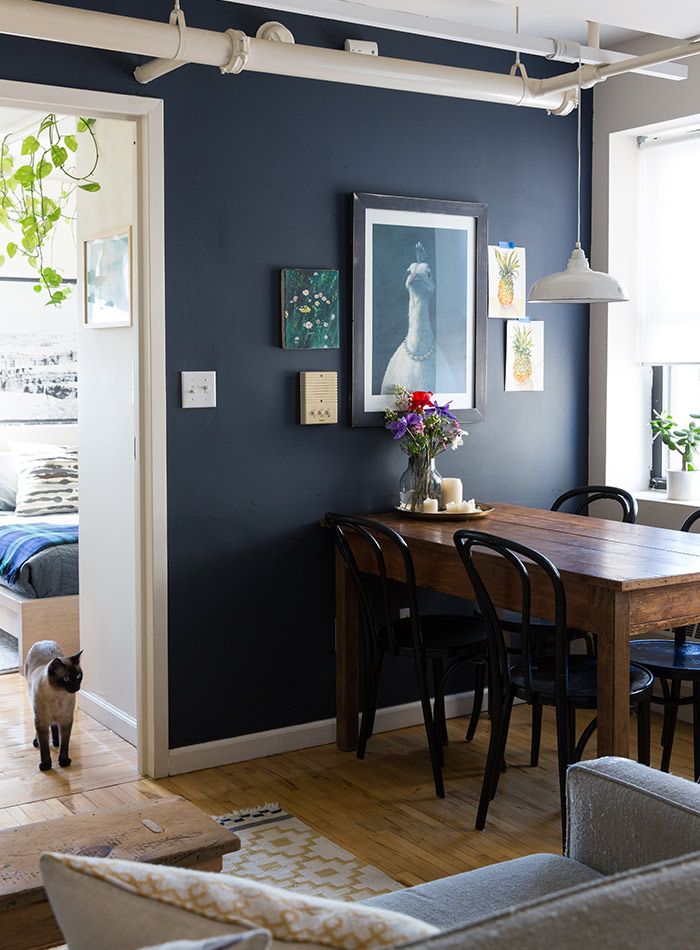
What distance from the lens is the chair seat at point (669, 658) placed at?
12.0 ft

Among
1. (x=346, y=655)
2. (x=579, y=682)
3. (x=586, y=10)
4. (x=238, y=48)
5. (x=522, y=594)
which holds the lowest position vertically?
(x=346, y=655)

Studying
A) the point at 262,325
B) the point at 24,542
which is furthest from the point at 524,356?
the point at 24,542

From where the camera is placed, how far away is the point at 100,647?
468 cm

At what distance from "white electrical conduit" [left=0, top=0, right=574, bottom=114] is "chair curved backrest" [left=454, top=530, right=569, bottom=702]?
1381mm

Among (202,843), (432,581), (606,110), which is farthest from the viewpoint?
(606,110)

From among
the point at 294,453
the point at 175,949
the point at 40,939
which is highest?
the point at 294,453

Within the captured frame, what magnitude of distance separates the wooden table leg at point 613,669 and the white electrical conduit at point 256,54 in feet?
5.31

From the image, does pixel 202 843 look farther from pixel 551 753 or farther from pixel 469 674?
pixel 469 674

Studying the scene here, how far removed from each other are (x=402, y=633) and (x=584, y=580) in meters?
0.99

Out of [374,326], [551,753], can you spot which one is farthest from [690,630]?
[374,326]

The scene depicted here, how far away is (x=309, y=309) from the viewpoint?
4211 mm

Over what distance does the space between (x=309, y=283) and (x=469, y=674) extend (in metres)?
1.77

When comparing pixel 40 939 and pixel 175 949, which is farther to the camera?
pixel 40 939

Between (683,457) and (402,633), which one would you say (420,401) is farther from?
(683,457)
